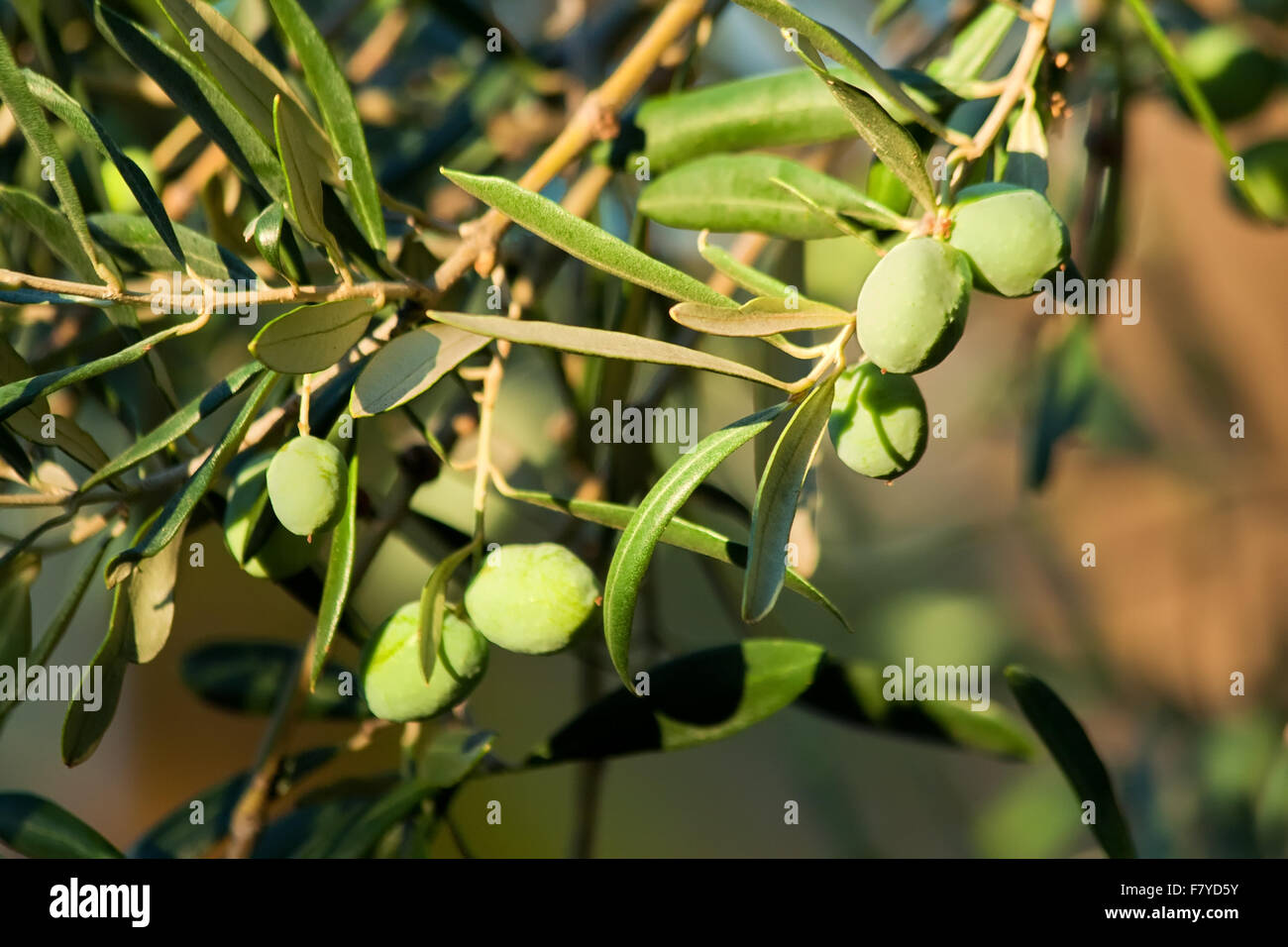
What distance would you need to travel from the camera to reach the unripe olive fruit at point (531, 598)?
1.64ft

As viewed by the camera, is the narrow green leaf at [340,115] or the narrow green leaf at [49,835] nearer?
the narrow green leaf at [340,115]

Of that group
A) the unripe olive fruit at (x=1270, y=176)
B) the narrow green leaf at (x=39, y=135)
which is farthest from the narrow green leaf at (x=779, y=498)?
the unripe olive fruit at (x=1270, y=176)

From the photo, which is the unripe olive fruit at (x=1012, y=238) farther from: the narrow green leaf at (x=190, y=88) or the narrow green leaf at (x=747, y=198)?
the narrow green leaf at (x=190, y=88)

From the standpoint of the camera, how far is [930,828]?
6.22 feet

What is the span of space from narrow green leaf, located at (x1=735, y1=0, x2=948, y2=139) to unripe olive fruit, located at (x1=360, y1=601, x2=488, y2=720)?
12.5 inches

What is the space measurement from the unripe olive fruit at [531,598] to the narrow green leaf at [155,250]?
8.0 inches

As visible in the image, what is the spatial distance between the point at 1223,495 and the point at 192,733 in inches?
73.9

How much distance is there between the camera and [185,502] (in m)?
0.46

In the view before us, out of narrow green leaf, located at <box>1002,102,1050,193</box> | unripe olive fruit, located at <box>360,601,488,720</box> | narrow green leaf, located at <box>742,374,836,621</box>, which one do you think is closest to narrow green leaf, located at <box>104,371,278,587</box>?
unripe olive fruit, located at <box>360,601,488,720</box>

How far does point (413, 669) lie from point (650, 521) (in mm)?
169

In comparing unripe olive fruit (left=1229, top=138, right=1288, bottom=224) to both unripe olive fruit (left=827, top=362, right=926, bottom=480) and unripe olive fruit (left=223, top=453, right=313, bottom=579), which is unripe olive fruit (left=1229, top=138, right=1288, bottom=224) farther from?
unripe olive fruit (left=223, top=453, right=313, bottom=579)

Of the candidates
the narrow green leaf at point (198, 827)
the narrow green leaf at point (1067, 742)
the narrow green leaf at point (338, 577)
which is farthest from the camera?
the narrow green leaf at point (198, 827)

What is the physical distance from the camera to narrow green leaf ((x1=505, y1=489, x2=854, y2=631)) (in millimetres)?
449
